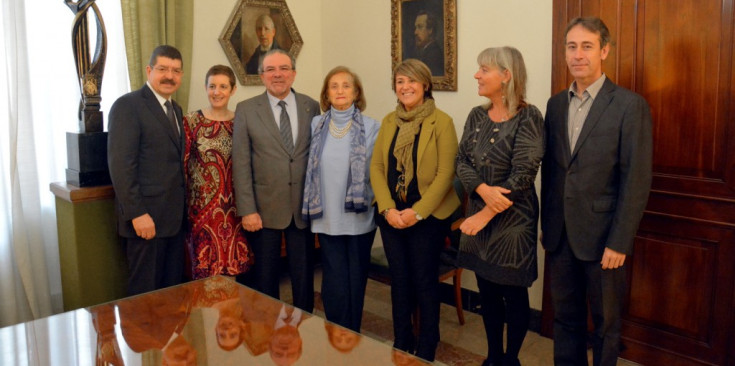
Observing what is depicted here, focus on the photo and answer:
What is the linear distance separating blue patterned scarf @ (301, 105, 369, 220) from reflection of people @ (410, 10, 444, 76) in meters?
1.15

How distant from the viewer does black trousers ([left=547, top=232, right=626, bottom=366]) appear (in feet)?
7.76

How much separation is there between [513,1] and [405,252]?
62.9 inches

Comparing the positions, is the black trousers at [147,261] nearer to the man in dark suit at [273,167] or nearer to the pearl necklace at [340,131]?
the man in dark suit at [273,167]

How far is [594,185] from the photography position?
2328mm

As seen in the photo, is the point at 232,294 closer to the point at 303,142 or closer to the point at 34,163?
the point at 303,142

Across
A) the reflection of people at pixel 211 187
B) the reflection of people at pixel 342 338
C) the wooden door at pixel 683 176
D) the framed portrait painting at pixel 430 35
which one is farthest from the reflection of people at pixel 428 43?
the reflection of people at pixel 342 338

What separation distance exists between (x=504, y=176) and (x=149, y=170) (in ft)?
5.22

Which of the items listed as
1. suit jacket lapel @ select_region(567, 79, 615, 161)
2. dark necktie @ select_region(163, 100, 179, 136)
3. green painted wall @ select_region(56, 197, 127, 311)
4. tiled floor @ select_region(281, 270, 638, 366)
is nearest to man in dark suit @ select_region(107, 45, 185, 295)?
dark necktie @ select_region(163, 100, 179, 136)

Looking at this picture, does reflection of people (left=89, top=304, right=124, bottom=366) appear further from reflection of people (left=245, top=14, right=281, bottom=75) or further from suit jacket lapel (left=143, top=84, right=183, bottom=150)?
reflection of people (left=245, top=14, right=281, bottom=75)

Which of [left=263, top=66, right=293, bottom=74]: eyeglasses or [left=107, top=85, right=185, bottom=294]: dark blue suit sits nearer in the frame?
[left=107, top=85, right=185, bottom=294]: dark blue suit

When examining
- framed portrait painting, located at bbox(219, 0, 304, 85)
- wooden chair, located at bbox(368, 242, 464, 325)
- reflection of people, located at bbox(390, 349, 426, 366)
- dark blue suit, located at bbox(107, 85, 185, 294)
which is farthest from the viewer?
framed portrait painting, located at bbox(219, 0, 304, 85)

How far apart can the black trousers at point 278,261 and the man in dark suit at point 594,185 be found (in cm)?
117

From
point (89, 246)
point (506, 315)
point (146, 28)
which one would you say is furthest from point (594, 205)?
point (146, 28)

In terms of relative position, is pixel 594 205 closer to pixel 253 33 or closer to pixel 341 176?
pixel 341 176
